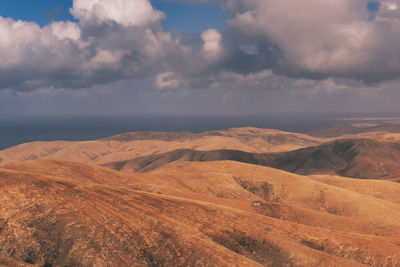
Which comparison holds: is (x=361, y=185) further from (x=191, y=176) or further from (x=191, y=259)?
(x=191, y=259)

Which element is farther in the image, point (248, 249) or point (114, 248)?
point (248, 249)

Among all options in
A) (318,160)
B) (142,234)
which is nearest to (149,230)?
(142,234)

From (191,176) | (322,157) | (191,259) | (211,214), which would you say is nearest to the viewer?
(191,259)

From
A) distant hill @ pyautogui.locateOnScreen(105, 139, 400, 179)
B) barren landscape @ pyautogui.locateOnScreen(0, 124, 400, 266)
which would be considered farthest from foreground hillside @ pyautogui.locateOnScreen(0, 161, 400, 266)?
distant hill @ pyautogui.locateOnScreen(105, 139, 400, 179)

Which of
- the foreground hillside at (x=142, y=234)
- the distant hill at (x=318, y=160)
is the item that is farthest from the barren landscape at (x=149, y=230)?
the distant hill at (x=318, y=160)

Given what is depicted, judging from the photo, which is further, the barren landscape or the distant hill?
the distant hill

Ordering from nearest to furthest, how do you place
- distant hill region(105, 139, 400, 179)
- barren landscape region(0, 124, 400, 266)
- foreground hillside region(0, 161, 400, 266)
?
foreground hillside region(0, 161, 400, 266)
barren landscape region(0, 124, 400, 266)
distant hill region(105, 139, 400, 179)

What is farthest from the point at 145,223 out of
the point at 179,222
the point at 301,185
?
the point at 301,185

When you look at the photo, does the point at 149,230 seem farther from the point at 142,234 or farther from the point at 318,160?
the point at 318,160

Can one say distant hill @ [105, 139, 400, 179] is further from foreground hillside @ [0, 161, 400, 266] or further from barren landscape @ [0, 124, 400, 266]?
foreground hillside @ [0, 161, 400, 266]
